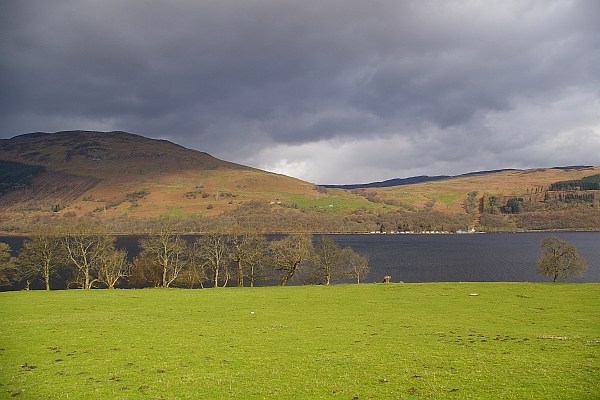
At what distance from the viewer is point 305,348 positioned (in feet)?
81.9

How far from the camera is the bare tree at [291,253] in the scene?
80.0 meters

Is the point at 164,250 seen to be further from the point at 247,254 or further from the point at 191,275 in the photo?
the point at 247,254

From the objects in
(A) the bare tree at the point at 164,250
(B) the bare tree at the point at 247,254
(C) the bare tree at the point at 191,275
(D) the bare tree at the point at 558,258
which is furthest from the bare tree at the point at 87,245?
(D) the bare tree at the point at 558,258

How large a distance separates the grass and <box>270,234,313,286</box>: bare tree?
108 ft

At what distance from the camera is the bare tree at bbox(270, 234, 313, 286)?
80.0 metres

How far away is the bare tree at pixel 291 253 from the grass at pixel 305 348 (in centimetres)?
3298

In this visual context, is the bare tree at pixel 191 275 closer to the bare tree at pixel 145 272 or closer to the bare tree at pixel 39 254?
the bare tree at pixel 145 272

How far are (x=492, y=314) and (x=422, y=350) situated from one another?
16.6 metres

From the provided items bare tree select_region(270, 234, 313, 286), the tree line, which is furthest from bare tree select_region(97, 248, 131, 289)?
bare tree select_region(270, 234, 313, 286)

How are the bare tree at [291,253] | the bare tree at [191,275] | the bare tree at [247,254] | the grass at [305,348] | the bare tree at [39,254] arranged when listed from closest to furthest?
the grass at [305,348] < the bare tree at [39,254] < the bare tree at [291,253] < the bare tree at [247,254] < the bare tree at [191,275]

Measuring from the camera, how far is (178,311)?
41.0m

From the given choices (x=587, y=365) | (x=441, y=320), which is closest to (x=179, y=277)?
(x=441, y=320)

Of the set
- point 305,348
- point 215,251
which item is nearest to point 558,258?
point 215,251

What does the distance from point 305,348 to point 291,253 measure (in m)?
55.9
